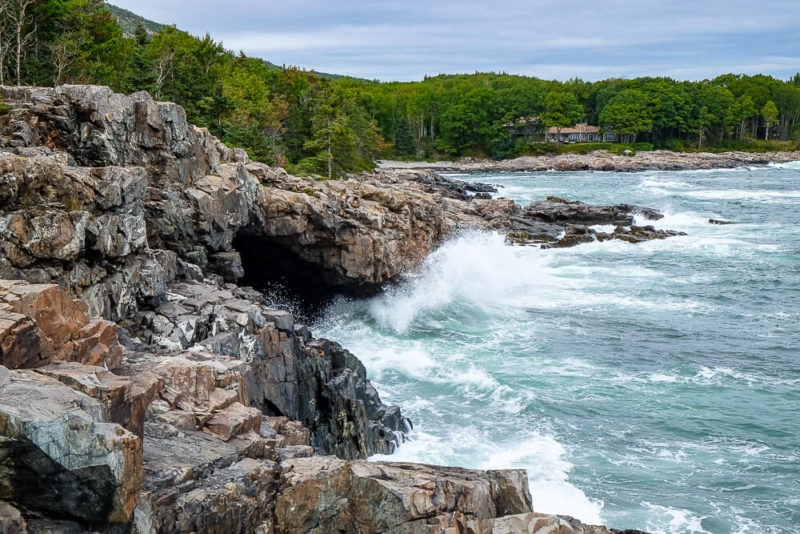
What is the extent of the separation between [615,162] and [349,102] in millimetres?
50709

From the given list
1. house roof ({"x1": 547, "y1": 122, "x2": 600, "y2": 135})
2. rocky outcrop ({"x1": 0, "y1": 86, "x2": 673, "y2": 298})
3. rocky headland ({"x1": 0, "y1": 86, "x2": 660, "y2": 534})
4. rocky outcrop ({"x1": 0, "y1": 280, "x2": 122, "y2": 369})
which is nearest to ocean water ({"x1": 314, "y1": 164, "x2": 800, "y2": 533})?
rocky headland ({"x1": 0, "y1": 86, "x2": 660, "y2": 534})

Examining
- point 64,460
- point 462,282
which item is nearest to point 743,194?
point 462,282

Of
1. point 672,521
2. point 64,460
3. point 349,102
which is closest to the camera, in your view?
point 64,460

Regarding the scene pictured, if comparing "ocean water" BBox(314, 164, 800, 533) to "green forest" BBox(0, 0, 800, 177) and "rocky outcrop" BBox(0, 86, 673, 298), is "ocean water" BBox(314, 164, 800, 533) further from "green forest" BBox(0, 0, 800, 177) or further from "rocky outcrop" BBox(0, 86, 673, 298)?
"green forest" BBox(0, 0, 800, 177)

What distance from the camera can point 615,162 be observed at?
119m

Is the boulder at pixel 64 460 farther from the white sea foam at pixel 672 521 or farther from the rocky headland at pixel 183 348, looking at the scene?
the white sea foam at pixel 672 521

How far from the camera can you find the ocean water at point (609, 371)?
1877 centimetres

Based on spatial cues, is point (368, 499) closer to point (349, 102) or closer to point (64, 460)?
point (64, 460)

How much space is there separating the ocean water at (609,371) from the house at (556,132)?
96.5 meters

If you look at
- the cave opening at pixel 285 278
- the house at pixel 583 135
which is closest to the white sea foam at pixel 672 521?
the cave opening at pixel 285 278

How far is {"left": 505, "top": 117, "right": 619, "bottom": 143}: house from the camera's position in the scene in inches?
5738

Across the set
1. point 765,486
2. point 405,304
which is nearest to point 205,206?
point 405,304

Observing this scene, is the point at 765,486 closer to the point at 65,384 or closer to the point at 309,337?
the point at 309,337

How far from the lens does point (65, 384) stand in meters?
10.1
